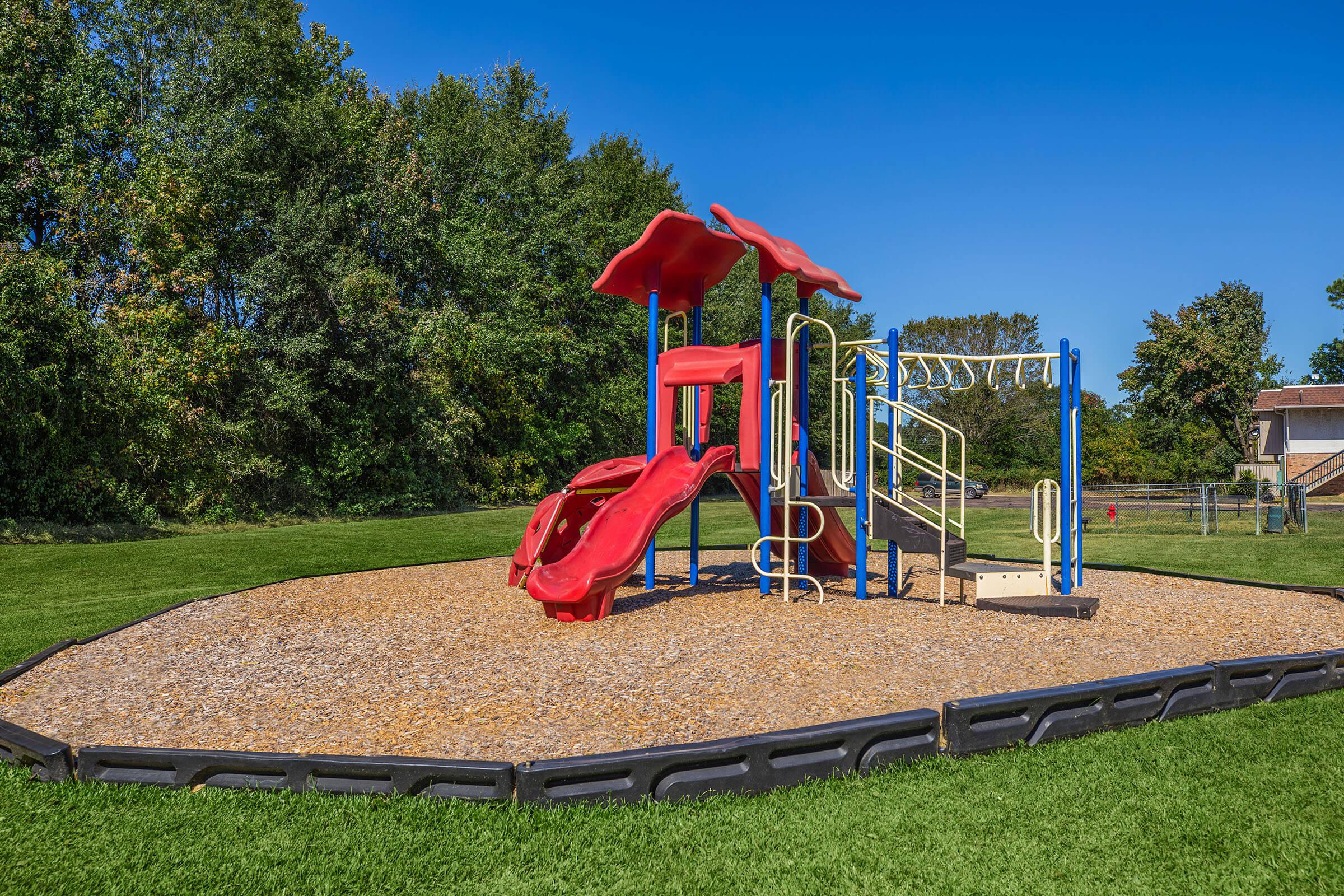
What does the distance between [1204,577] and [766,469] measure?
584cm

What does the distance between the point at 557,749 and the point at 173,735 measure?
2.31 m

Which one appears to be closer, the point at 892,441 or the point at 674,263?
the point at 892,441

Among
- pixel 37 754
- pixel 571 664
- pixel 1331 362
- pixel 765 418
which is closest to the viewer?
pixel 37 754

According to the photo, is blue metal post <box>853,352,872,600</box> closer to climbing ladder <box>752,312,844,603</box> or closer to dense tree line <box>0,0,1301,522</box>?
climbing ladder <box>752,312,844,603</box>

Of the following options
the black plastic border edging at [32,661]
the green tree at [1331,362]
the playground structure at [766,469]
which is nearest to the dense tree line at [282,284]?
the black plastic border edging at [32,661]

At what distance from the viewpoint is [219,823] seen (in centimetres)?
325

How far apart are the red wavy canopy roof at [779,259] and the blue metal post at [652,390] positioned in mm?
1223

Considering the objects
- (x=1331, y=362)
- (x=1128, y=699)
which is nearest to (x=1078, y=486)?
(x=1128, y=699)

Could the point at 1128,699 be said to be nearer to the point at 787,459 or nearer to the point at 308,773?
the point at 308,773

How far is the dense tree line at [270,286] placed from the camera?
1714 cm

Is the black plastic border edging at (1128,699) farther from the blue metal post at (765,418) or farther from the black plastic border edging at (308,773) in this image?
the blue metal post at (765,418)

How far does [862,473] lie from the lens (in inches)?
320

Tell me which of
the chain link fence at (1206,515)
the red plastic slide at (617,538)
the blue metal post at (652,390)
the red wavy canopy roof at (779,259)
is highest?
the red wavy canopy roof at (779,259)

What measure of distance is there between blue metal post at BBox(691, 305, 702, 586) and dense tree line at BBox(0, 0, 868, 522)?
12.2m
